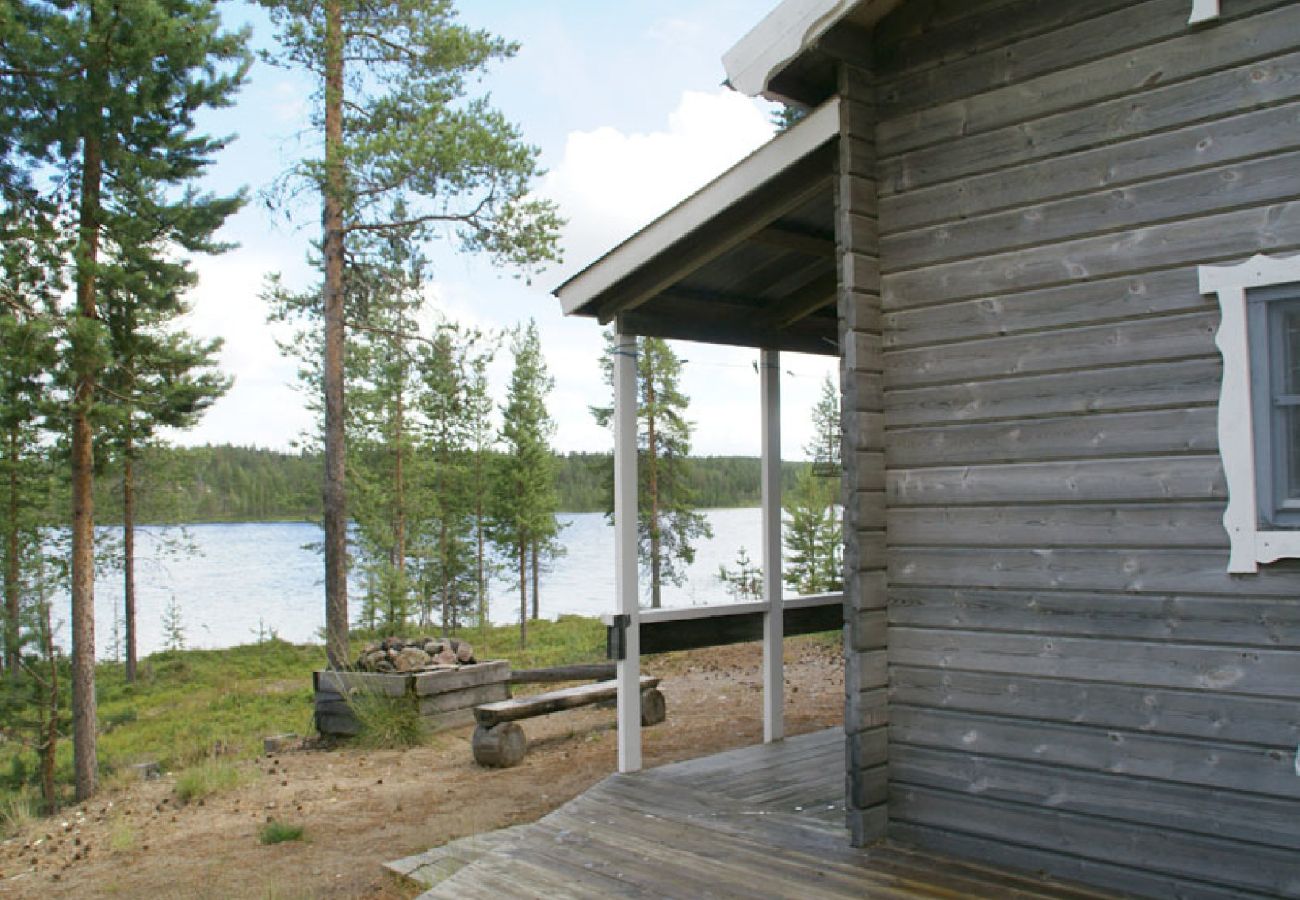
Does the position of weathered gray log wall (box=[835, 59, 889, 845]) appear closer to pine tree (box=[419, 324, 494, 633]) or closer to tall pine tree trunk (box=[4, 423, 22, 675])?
tall pine tree trunk (box=[4, 423, 22, 675])

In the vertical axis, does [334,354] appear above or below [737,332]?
above

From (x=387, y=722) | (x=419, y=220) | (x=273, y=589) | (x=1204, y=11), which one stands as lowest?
(x=273, y=589)

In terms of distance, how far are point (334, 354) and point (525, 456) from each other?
434 inches

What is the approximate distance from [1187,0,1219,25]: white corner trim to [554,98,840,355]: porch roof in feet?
4.84

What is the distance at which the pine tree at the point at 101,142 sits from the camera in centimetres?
1108

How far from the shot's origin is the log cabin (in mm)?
3613

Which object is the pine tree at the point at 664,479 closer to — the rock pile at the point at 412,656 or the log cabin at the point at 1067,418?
the rock pile at the point at 412,656

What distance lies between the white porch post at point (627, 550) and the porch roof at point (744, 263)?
329mm

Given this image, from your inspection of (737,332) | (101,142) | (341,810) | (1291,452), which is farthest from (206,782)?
(1291,452)

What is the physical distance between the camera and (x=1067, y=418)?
4.13 metres

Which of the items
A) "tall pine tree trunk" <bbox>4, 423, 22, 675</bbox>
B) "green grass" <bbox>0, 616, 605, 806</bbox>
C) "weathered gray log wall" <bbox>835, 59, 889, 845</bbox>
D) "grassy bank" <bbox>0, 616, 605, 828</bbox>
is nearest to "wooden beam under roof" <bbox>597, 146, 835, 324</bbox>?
"weathered gray log wall" <bbox>835, 59, 889, 845</bbox>

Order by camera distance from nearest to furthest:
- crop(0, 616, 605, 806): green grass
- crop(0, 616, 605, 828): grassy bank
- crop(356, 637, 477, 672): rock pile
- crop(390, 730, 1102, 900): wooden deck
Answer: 1. crop(390, 730, 1102, 900): wooden deck
2. crop(356, 637, 477, 672): rock pile
3. crop(0, 616, 605, 806): green grass
4. crop(0, 616, 605, 828): grassy bank

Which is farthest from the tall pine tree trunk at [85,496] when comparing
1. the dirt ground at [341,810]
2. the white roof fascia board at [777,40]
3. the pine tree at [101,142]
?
the white roof fascia board at [777,40]

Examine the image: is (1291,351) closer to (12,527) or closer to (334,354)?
(334,354)
